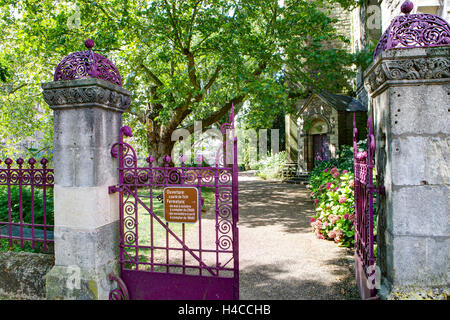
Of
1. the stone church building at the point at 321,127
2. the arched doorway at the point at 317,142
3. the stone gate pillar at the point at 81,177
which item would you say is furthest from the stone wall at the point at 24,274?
the arched doorway at the point at 317,142

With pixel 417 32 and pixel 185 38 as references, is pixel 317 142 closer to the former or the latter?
pixel 185 38

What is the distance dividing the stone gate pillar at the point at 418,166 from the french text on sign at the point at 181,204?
6.06 ft

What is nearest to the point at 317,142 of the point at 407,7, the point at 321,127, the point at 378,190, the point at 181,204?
the point at 321,127

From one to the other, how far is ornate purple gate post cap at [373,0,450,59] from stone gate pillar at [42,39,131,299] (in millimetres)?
2826

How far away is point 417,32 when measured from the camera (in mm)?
2598

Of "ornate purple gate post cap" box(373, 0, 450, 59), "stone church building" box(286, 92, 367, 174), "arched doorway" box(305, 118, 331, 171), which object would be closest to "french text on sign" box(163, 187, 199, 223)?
"ornate purple gate post cap" box(373, 0, 450, 59)

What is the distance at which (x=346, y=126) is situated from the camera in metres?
17.3

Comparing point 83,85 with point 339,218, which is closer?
point 83,85

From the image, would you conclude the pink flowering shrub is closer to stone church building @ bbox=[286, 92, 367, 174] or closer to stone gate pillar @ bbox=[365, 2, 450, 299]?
stone gate pillar @ bbox=[365, 2, 450, 299]

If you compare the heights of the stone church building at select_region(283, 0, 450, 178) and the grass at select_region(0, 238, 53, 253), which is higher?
the stone church building at select_region(283, 0, 450, 178)

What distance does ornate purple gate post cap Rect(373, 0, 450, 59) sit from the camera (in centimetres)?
255

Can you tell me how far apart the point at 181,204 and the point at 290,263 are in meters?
2.70

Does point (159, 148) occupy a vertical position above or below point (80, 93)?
below

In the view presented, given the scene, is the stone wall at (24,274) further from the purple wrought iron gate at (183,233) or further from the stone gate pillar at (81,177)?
the purple wrought iron gate at (183,233)
